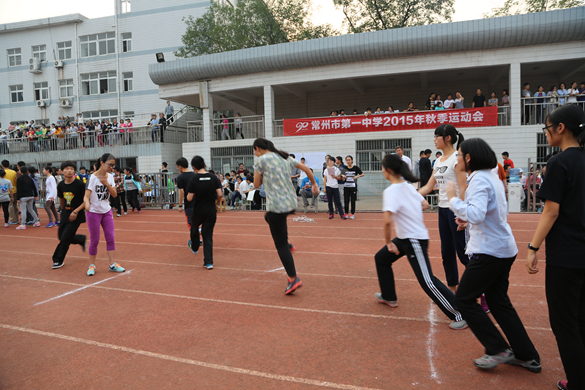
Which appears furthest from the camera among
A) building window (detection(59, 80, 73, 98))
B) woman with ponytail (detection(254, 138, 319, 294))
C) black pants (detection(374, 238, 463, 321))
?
building window (detection(59, 80, 73, 98))

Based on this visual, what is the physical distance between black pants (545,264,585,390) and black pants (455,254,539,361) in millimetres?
371

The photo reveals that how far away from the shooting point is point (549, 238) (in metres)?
2.58

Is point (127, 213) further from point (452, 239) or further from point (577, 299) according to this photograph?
point (577, 299)

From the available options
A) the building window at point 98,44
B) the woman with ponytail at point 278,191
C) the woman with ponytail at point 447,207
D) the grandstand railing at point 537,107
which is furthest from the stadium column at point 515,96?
the building window at point 98,44

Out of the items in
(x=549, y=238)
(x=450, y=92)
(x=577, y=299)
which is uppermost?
(x=450, y=92)

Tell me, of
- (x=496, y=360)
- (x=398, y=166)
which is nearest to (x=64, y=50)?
(x=398, y=166)

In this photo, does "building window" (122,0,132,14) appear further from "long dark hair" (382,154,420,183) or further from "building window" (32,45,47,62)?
"long dark hair" (382,154,420,183)

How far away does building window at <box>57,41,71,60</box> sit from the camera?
32.0 m

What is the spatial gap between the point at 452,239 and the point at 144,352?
3386 mm

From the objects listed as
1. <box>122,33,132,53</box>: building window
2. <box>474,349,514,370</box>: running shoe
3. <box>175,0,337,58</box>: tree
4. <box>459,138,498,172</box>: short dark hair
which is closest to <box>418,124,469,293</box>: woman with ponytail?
<box>459,138,498,172</box>: short dark hair

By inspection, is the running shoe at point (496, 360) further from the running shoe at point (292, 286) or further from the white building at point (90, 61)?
the white building at point (90, 61)

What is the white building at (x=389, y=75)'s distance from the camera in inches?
645

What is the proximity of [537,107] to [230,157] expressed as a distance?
49.2ft

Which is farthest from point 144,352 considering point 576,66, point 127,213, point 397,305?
point 576,66
